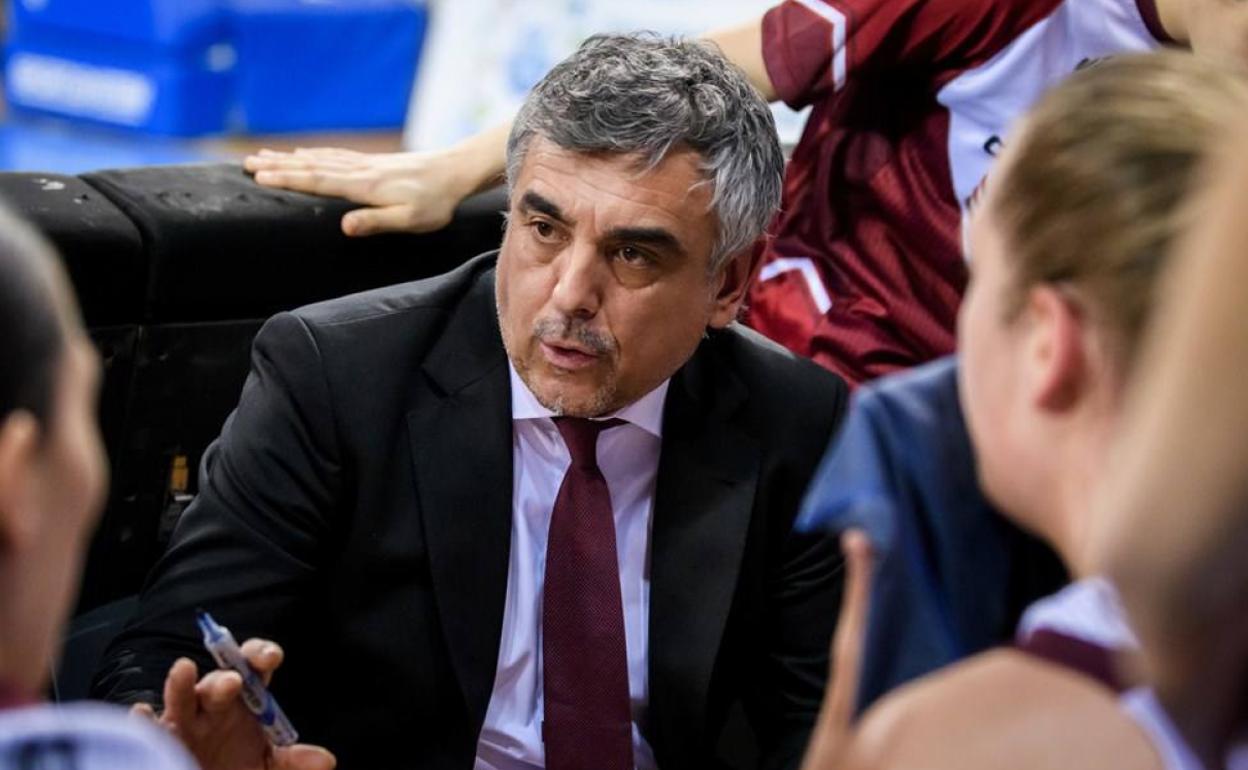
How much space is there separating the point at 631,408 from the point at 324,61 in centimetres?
389

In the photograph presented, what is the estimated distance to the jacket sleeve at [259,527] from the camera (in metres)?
1.76

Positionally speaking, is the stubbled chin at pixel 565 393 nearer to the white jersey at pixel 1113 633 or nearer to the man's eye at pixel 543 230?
the man's eye at pixel 543 230

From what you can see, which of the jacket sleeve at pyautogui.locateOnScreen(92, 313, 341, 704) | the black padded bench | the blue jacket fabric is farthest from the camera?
the black padded bench

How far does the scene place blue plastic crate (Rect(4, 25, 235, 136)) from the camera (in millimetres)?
5422

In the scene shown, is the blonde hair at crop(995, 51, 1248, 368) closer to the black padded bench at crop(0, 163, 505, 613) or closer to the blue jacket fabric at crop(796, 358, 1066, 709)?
the blue jacket fabric at crop(796, 358, 1066, 709)

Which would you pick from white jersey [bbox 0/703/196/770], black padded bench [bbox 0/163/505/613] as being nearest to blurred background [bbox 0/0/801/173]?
black padded bench [bbox 0/163/505/613]

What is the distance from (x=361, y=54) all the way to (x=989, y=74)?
353cm

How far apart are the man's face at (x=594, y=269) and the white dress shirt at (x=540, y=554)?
0.17 ft

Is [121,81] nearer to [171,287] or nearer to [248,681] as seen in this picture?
[171,287]

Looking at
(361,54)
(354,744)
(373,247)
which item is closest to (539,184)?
(373,247)

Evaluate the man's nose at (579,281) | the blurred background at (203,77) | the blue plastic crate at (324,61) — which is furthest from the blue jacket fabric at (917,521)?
the blue plastic crate at (324,61)

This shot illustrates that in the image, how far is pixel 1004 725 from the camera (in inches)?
31.0

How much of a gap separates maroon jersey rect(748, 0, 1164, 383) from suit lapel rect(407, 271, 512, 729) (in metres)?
0.64

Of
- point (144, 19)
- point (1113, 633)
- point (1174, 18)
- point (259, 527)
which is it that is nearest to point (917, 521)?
point (1113, 633)
